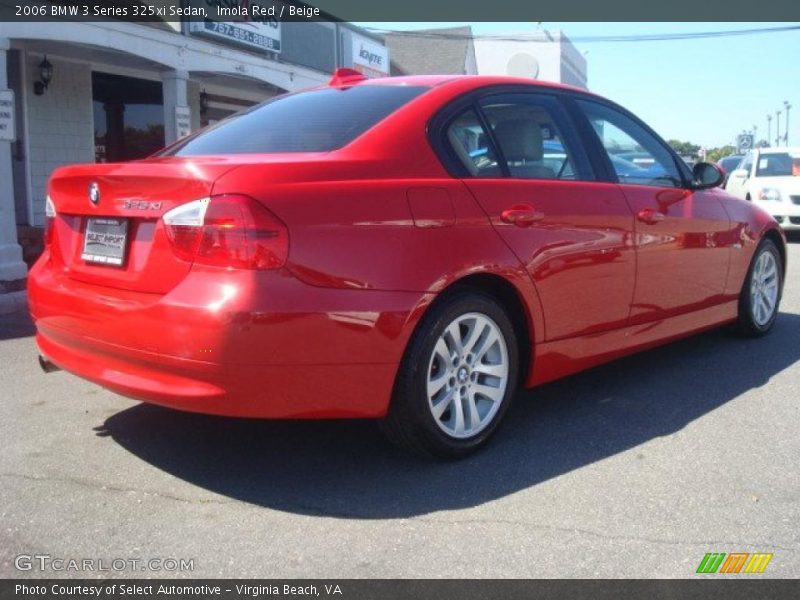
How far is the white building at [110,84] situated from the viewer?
10.3 metres

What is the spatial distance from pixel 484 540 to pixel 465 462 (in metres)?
0.74

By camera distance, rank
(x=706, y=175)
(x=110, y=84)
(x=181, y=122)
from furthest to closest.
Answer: (x=110, y=84) → (x=181, y=122) → (x=706, y=175)

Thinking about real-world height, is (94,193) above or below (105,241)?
above

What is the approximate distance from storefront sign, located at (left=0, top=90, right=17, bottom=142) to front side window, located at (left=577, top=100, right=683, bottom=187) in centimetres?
651

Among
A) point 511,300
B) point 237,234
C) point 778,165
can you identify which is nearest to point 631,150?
point 511,300

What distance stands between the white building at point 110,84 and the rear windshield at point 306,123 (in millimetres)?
5380

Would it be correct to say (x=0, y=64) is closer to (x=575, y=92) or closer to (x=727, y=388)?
(x=575, y=92)

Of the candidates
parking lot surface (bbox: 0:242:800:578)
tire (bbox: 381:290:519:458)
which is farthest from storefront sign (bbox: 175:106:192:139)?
tire (bbox: 381:290:519:458)

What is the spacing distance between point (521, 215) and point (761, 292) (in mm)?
2962

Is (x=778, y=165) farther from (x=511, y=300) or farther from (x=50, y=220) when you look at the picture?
(x=50, y=220)

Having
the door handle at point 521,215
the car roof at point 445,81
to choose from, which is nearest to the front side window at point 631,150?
the car roof at point 445,81

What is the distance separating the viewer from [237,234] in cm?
306

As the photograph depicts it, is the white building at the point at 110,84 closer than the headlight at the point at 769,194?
Yes

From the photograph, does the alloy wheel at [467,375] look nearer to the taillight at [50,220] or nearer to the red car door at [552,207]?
the red car door at [552,207]
